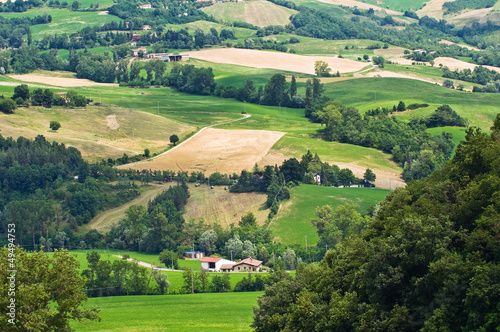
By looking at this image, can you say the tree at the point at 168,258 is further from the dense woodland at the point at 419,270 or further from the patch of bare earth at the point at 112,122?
the patch of bare earth at the point at 112,122

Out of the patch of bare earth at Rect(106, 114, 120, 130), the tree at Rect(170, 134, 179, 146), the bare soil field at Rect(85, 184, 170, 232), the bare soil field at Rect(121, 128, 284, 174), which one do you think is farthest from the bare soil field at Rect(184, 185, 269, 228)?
the patch of bare earth at Rect(106, 114, 120, 130)

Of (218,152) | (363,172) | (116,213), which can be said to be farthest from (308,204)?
(218,152)

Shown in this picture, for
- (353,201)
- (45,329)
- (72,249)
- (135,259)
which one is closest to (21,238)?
(72,249)

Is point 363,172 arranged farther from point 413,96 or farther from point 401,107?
point 413,96

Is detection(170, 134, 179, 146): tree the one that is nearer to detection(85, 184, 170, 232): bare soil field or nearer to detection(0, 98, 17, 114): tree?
detection(85, 184, 170, 232): bare soil field

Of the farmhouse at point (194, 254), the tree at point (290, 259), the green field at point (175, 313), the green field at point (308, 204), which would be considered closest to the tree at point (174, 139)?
the green field at point (308, 204)

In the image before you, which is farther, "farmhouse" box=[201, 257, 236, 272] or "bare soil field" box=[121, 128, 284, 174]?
"bare soil field" box=[121, 128, 284, 174]

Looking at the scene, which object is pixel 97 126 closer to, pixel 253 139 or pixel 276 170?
pixel 253 139
